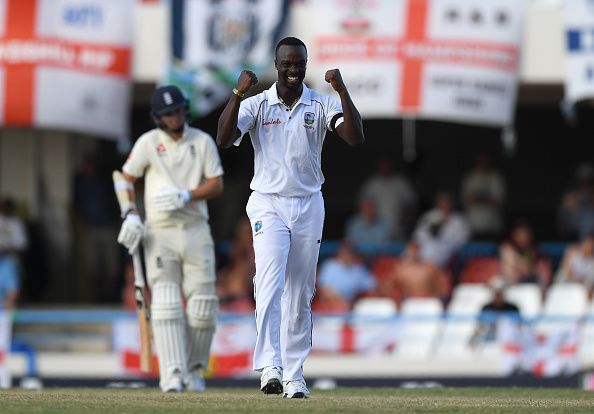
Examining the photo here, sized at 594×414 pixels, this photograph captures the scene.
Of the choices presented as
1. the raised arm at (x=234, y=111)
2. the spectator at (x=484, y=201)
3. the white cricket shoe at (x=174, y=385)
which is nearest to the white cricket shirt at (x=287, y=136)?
the raised arm at (x=234, y=111)

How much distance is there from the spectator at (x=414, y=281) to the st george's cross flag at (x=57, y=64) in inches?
144

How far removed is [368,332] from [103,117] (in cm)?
400

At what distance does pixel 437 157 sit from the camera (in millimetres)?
23453

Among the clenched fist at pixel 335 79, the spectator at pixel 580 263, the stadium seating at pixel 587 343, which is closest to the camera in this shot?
the clenched fist at pixel 335 79

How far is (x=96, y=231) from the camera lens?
1956 cm

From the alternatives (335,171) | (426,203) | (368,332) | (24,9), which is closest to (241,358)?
(368,332)

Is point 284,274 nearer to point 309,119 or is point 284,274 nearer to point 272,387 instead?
point 272,387

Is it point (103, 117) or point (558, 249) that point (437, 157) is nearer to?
point (558, 249)

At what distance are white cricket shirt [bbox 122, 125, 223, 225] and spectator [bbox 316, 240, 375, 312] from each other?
673 cm

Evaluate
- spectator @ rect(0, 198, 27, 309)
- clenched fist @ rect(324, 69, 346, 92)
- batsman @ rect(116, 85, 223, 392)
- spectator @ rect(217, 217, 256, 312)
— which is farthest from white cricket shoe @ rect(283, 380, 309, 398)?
spectator @ rect(0, 198, 27, 309)

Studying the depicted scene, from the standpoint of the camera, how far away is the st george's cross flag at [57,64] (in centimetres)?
1708

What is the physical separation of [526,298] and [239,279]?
3.19 metres

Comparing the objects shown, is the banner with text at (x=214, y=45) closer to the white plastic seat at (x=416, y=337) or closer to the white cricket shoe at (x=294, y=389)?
the white plastic seat at (x=416, y=337)

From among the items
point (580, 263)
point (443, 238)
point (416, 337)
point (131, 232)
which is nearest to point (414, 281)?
point (443, 238)
